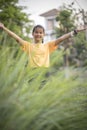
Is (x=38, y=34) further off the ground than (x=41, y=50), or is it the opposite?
(x=38, y=34)

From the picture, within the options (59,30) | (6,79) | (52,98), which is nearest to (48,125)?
(52,98)

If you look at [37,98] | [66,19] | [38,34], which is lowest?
[37,98]

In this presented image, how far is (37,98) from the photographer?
1188 mm

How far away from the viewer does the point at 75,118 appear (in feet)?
4.23

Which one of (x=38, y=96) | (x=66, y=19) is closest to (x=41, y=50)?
(x=38, y=96)

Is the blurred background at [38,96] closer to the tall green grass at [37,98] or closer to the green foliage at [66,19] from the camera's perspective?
the tall green grass at [37,98]

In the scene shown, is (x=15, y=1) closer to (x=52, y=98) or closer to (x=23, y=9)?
(x=23, y=9)

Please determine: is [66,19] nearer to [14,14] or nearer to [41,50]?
[14,14]

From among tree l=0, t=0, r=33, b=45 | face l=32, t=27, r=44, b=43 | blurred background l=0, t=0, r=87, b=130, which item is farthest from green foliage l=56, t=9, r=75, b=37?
blurred background l=0, t=0, r=87, b=130

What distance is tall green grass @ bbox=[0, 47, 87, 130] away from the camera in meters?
1.13

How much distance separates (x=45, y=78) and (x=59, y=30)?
19.8 metres

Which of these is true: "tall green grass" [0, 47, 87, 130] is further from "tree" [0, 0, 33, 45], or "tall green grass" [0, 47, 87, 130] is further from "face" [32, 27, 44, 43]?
"tree" [0, 0, 33, 45]

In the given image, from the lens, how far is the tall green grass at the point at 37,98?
1.13m

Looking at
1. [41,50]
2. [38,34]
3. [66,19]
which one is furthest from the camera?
[66,19]
